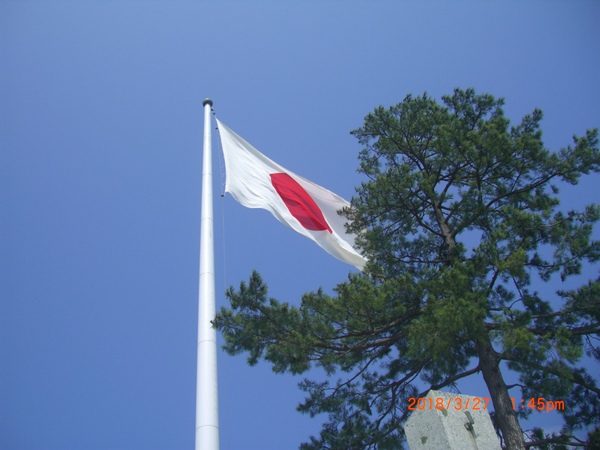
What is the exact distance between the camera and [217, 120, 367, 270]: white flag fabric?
1128 cm

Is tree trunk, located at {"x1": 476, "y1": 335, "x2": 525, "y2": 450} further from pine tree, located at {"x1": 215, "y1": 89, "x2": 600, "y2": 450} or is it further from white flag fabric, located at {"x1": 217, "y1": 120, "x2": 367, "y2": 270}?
white flag fabric, located at {"x1": 217, "y1": 120, "x2": 367, "y2": 270}

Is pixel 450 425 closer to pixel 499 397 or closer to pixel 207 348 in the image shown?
pixel 499 397

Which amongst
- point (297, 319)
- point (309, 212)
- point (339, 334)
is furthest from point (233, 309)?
point (309, 212)

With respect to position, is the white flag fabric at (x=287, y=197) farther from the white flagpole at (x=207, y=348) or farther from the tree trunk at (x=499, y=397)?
the tree trunk at (x=499, y=397)

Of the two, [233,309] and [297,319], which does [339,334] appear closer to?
[297,319]

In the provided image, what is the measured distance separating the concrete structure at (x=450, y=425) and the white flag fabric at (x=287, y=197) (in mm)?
6254

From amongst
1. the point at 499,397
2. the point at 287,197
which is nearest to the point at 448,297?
the point at 499,397

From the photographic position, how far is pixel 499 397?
25.9 ft

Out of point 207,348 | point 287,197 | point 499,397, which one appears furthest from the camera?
point 287,197

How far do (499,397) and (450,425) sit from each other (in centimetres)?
335

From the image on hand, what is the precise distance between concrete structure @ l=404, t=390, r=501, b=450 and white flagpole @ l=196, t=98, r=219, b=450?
2590 millimetres

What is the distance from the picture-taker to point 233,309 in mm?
8594
